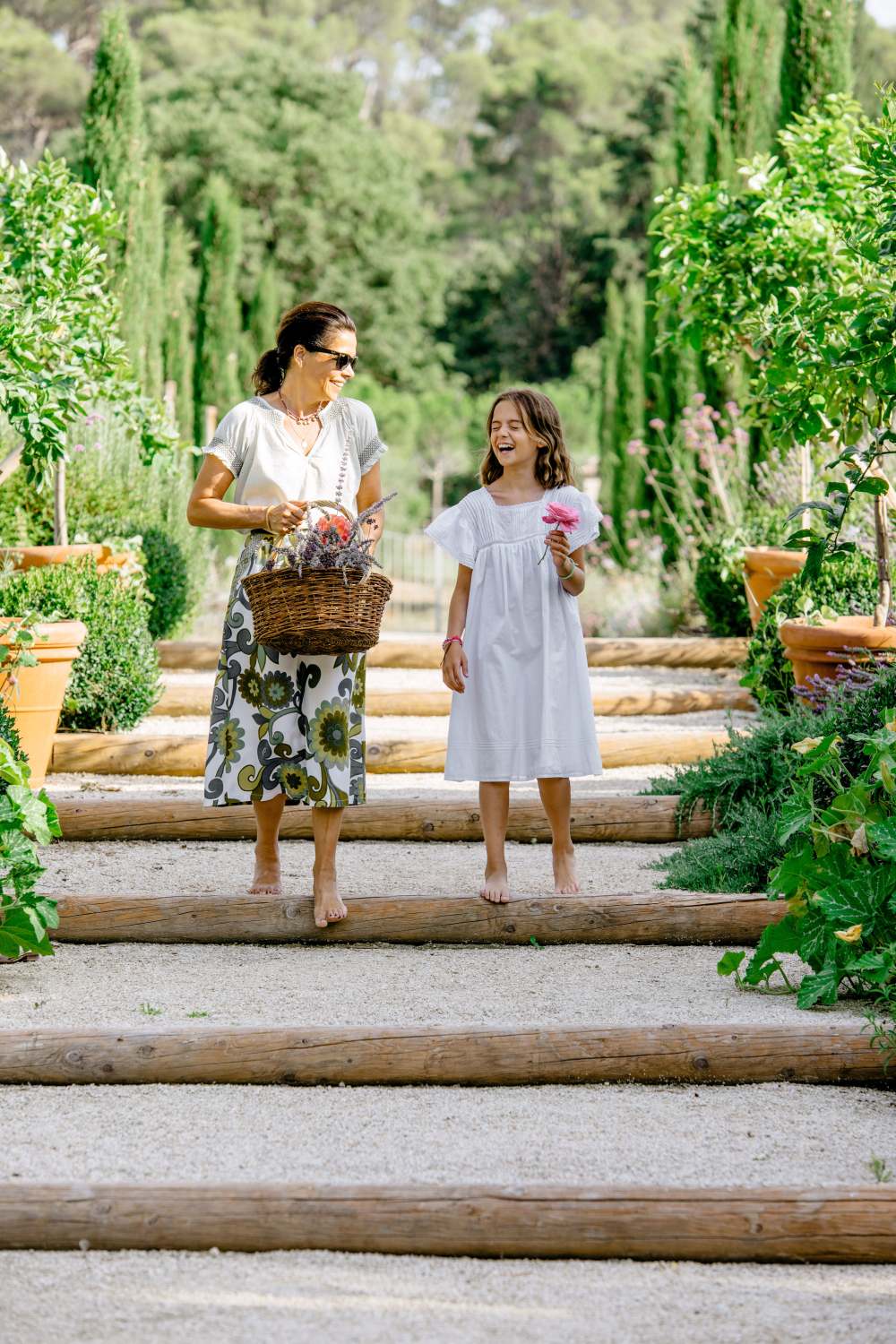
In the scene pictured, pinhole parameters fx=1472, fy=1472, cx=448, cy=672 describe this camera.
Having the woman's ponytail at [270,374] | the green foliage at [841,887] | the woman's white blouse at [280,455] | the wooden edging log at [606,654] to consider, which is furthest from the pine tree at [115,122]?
the green foliage at [841,887]

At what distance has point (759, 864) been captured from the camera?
4562 millimetres

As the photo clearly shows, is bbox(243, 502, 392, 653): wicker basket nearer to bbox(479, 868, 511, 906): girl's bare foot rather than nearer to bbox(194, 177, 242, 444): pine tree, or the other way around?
bbox(479, 868, 511, 906): girl's bare foot

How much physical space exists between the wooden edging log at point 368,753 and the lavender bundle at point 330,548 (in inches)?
103

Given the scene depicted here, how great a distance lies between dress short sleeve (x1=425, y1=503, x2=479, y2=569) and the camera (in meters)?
4.26

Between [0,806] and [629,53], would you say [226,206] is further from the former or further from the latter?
[629,53]

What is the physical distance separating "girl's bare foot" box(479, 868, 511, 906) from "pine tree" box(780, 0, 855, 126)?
8.17 meters

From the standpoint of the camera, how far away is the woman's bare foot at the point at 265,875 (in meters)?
4.28

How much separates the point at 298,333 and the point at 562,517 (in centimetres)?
87

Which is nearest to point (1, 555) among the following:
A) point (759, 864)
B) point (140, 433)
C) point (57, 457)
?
point (140, 433)

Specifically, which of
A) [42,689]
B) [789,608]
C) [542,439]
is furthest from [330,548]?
[789,608]

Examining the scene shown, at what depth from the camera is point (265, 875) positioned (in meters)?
4.30

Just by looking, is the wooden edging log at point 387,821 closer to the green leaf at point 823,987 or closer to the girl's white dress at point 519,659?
the girl's white dress at point 519,659

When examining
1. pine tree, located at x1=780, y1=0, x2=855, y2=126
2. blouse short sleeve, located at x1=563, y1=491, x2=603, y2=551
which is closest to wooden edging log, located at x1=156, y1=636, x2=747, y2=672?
pine tree, located at x1=780, y1=0, x2=855, y2=126

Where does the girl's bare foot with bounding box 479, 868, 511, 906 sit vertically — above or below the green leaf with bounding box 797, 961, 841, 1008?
above
